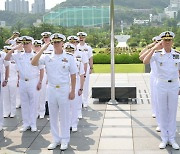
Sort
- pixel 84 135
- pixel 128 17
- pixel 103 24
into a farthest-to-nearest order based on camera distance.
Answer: pixel 128 17 < pixel 103 24 < pixel 84 135

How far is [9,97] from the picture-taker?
8109 mm

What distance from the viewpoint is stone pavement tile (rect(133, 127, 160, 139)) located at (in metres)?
6.46

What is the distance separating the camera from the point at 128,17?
89.9m

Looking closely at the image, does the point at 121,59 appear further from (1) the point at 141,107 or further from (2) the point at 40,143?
(2) the point at 40,143

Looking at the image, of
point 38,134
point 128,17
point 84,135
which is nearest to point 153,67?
point 84,135

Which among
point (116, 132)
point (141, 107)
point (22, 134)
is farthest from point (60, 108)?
point (141, 107)

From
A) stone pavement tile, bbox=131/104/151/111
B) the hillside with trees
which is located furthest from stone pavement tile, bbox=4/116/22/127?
the hillside with trees

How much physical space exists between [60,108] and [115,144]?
113cm

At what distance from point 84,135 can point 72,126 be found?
406 millimetres

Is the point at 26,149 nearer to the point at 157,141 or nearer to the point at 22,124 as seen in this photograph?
the point at 22,124

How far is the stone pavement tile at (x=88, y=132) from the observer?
6555 mm

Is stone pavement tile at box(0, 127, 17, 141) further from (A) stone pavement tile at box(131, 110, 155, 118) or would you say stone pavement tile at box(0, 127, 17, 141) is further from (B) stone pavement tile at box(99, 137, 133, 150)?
(A) stone pavement tile at box(131, 110, 155, 118)

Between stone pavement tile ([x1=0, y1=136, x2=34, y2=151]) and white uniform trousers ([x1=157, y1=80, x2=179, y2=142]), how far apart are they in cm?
228

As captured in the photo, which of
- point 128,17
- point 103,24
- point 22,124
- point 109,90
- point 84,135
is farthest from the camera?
point 128,17
